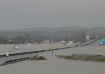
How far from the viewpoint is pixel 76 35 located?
163m

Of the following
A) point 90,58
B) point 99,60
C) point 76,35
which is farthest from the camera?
point 76,35

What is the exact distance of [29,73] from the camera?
25234mm

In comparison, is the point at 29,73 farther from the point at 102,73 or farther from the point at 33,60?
the point at 33,60

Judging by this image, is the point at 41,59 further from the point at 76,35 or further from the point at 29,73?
the point at 76,35

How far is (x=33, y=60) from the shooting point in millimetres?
38938

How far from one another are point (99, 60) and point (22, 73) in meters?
14.2

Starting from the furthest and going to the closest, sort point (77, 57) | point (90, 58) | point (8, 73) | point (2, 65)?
point (77, 57)
point (90, 58)
point (2, 65)
point (8, 73)

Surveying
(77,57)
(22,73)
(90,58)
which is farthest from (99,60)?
(22,73)

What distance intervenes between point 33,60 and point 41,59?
102 centimetres

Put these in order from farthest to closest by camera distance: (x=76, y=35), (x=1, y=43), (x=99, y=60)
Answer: (x=76, y=35), (x=1, y=43), (x=99, y=60)

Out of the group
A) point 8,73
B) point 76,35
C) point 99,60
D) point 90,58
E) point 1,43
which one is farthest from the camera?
point 76,35

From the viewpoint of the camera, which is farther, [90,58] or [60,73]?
[90,58]

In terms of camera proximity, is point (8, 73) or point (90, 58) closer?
point (8, 73)

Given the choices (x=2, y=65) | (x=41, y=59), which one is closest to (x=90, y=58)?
(x=41, y=59)
